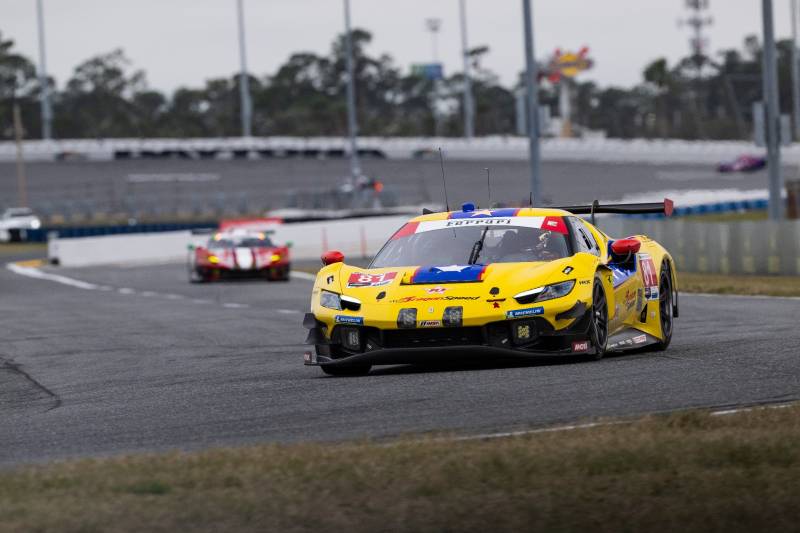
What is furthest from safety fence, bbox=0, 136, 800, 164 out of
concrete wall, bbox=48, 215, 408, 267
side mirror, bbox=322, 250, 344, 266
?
side mirror, bbox=322, 250, 344, 266

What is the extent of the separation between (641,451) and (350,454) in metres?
1.33

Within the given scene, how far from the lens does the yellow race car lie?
1089 cm

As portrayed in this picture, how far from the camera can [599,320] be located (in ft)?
37.7

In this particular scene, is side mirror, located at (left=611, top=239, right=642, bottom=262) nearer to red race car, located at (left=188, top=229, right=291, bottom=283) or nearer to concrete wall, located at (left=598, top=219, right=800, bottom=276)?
concrete wall, located at (left=598, top=219, right=800, bottom=276)

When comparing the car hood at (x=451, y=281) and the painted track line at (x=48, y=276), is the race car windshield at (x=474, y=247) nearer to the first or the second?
the car hood at (x=451, y=281)

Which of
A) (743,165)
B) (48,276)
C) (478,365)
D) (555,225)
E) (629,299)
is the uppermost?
(743,165)

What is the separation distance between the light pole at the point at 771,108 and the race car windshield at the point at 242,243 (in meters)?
10.1

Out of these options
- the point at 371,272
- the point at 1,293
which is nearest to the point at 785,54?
the point at 1,293

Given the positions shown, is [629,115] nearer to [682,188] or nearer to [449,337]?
[682,188]

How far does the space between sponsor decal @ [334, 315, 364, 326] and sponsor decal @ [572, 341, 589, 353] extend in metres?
1.48

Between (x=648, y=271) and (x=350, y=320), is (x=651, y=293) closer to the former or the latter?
(x=648, y=271)

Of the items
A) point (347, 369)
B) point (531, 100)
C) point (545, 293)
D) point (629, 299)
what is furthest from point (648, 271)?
point (531, 100)

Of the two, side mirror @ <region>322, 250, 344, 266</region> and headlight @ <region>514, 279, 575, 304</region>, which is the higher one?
side mirror @ <region>322, 250, 344, 266</region>

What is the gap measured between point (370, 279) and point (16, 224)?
5689cm
